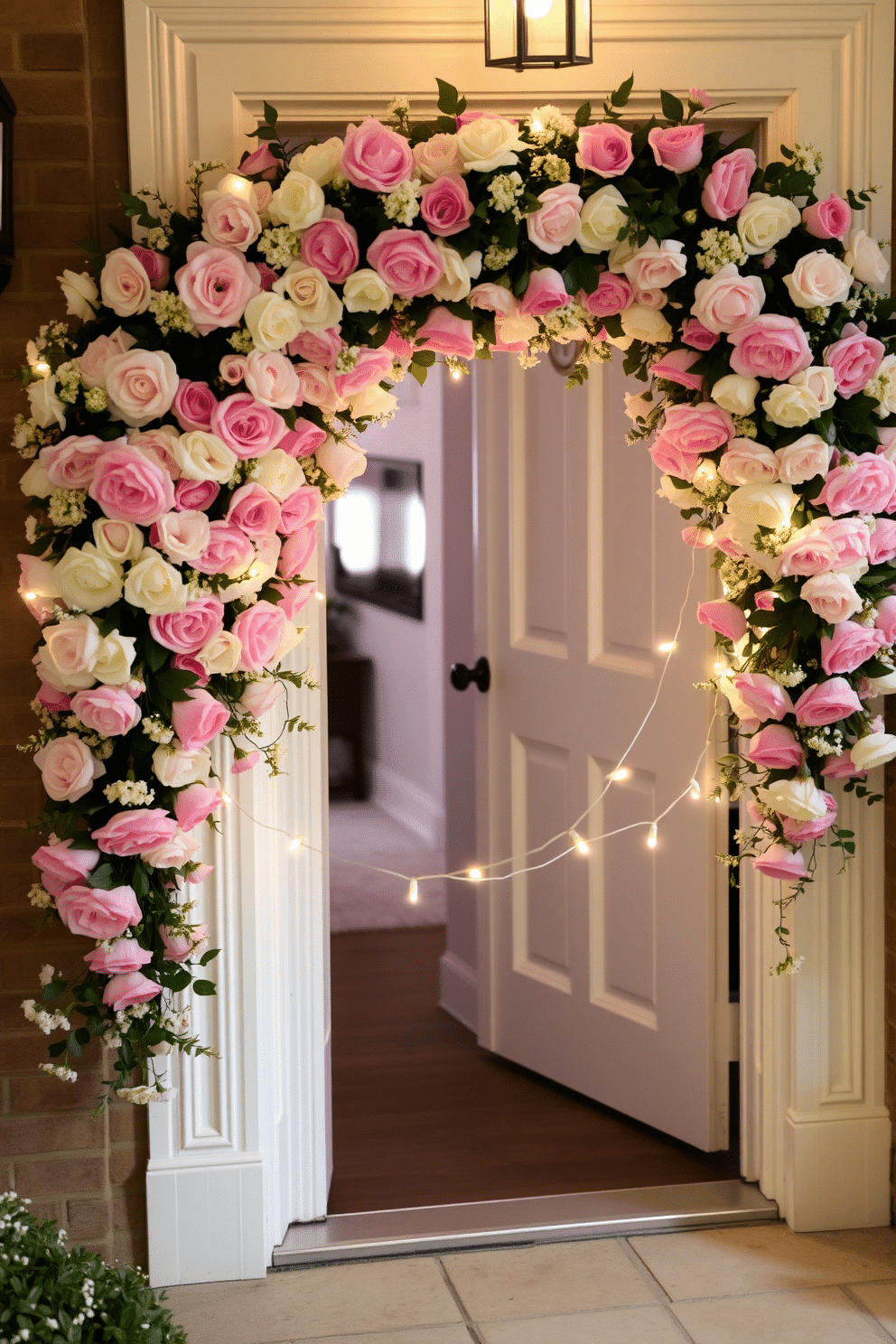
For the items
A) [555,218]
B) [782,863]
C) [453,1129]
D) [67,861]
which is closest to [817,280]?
[555,218]

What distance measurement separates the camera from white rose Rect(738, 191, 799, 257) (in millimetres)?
2373

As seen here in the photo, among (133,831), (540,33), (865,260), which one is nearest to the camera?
(540,33)

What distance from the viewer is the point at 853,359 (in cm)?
245

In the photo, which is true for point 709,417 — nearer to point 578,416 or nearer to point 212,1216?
point 578,416

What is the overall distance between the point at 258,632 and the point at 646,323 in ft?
2.79

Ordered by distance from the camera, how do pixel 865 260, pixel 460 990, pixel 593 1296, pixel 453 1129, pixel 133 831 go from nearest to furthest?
pixel 133 831 → pixel 865 260 → pixel 593 1296 → pixel 453 1129 → pixel 460 990

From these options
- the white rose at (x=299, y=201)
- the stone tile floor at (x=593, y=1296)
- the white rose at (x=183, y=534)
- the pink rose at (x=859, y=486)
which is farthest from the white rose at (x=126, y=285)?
the stone tile floor at (x=593, y=1296)

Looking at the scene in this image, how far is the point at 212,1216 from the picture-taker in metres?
2.64

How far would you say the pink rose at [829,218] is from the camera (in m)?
2.42

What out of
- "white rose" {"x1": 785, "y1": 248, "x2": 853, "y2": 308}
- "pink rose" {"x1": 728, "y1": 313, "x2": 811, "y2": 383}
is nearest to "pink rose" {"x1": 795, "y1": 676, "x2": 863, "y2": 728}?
"pink rose" {"x1": 728, "y1": 313, "x2": 811, "y2": 383}

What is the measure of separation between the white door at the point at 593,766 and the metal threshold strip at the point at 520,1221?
0.79ft

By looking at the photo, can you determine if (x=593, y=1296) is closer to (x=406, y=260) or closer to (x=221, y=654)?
(x=221, y=654)

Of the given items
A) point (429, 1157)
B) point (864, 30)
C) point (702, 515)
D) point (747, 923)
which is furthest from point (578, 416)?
point (429, 1157)

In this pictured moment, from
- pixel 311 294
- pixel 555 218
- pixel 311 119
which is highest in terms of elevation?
pixel 311 119
